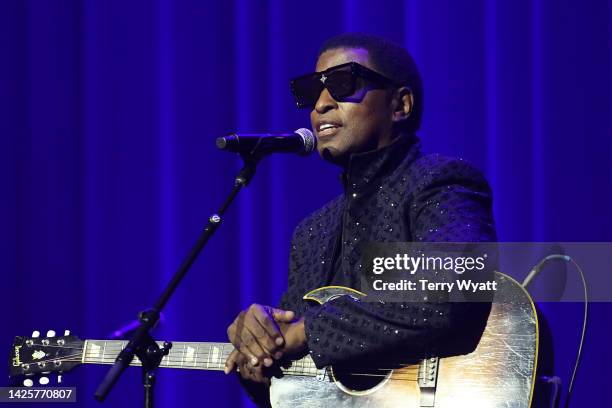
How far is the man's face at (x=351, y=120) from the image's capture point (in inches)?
116

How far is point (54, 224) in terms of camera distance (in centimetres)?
448

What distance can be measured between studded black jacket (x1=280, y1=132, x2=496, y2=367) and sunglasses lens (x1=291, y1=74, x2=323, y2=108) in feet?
0.69

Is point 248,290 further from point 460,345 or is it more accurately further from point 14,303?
point 460,345

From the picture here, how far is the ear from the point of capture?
9.87 ft

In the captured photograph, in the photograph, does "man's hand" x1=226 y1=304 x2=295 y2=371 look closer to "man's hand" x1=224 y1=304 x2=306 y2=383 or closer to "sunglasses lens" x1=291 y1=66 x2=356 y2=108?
"man's hand" x1=224 y1=304 x2=306 y2=383

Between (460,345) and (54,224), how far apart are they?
239 centimetres

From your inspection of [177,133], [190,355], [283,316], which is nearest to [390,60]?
[283,316]

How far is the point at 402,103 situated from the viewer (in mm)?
3023

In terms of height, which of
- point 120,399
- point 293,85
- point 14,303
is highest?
point 293,85

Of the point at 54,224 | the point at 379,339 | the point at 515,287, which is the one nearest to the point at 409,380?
the point at 379,339

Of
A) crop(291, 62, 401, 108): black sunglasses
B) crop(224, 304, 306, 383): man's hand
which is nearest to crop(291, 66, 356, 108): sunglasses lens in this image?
crop(291, 62, 401, 108): black sunglasses

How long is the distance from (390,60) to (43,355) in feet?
4.45

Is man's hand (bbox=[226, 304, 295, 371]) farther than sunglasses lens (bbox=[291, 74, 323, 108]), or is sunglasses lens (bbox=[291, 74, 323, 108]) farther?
sunglasses lens (bbox=[291, 74, 323, 108])

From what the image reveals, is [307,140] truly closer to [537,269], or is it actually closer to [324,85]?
[324,85]
